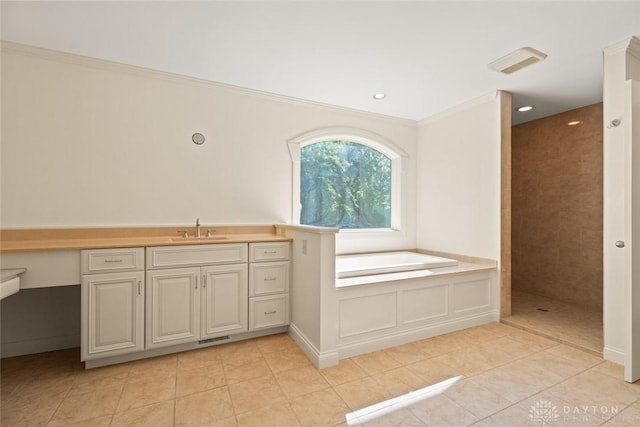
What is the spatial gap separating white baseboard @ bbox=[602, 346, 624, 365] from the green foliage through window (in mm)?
2450

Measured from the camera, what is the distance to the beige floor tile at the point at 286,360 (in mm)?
2143

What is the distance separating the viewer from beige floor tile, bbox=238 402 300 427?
1570 mm

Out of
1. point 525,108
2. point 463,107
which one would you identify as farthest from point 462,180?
point 525,108

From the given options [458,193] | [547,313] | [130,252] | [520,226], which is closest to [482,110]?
[458,193]

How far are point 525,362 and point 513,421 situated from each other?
2.61 ft

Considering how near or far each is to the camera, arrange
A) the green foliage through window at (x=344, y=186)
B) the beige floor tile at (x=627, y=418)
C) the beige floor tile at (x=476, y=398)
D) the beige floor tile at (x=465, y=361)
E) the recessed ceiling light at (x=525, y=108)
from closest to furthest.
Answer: the beige floor tile at (x=627, y=418) < the beige floor tile at (x=476, y=398) < the beige floor tile at (x=465, y=361) < the recessed ceiling light at (x=525, y=108) < the green foliage through window at (x=344, y=186)

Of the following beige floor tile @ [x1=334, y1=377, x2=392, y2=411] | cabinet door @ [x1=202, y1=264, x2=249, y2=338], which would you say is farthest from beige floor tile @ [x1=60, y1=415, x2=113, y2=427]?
Result: beige floor tile @ [x1=334, y1=377, x2=392, y2=411]

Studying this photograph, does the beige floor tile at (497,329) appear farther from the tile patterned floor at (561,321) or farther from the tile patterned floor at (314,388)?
the tile patterned floor at (314,388)

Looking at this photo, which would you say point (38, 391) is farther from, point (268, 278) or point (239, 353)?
point (268, 278)

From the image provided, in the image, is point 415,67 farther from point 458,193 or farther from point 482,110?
point 458,193

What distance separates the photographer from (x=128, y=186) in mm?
2609

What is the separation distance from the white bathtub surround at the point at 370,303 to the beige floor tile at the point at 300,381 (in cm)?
11

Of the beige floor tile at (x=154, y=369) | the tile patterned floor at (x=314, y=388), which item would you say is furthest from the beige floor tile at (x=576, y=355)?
the beige floor tile at (x=154, y=369)

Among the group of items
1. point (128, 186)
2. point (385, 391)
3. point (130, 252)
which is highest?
point (128, 186)
